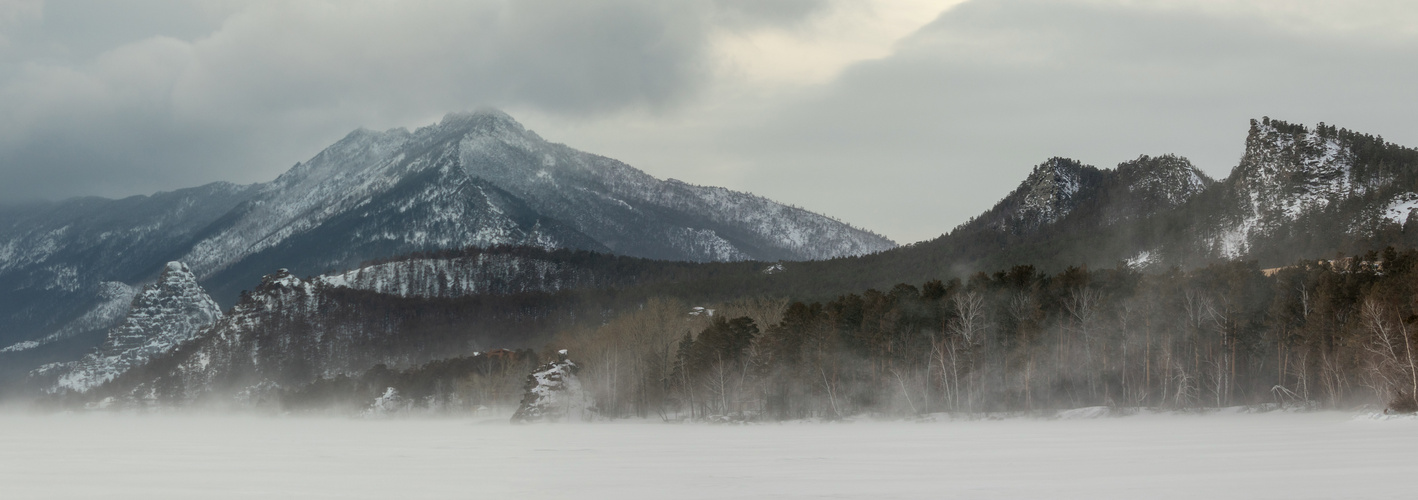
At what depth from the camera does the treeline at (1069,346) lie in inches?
3295

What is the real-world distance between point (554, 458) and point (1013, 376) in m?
54.9

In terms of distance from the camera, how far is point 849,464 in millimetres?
46906

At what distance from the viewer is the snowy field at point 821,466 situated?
1345 inches

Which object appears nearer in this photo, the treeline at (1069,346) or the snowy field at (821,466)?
the snowy field at (821,466)

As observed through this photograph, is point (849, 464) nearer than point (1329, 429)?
Yes

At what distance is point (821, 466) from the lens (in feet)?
151

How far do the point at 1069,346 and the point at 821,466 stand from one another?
5776cm

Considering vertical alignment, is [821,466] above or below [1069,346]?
below

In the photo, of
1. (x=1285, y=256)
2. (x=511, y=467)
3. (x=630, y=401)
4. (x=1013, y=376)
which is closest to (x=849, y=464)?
(x=511, y=467)

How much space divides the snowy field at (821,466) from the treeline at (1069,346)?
36.9 feet

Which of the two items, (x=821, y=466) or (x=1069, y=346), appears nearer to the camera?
(x=821, y=466)

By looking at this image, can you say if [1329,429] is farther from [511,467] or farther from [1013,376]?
[511,467]

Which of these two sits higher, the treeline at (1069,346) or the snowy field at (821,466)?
the treeline at (1069,346)

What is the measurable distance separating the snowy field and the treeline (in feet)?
36.9
